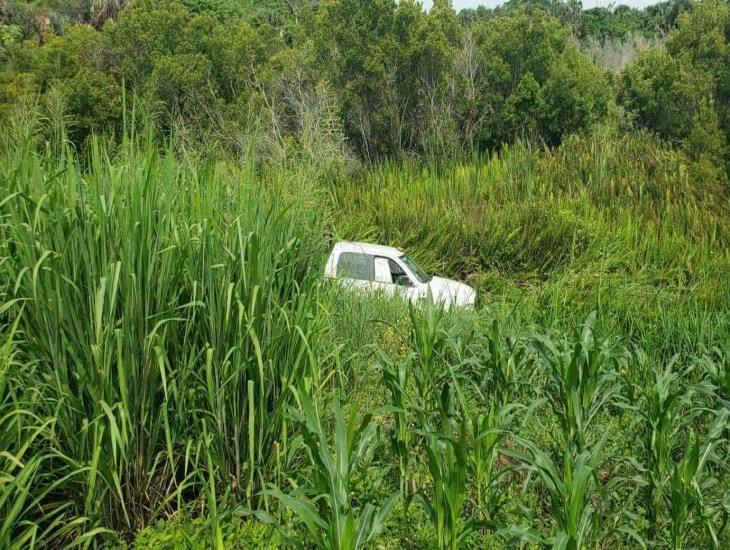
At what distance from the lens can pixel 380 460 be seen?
149 inches

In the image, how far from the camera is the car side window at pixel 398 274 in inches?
387

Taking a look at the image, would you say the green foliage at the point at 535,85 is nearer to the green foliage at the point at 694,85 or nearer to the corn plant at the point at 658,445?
the green foliage at the point at 694,85

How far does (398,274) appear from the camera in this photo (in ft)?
33.0

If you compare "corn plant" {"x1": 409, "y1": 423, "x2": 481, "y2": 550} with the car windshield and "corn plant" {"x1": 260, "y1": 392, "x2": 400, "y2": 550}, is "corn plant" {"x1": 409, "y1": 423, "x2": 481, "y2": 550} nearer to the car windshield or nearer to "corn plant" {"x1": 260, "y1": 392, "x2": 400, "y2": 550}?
"corn plant" {"x1": 260, "y1": 392, "x2": 400, "y2": 550}

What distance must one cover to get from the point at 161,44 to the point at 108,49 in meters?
1.78

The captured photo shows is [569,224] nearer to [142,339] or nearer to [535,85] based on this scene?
[535,85]

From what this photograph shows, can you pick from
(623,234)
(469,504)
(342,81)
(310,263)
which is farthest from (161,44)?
(469,504)

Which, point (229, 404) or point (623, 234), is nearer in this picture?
point (229, 404)

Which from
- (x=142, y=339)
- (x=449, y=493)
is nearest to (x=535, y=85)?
(x=142, y=339)

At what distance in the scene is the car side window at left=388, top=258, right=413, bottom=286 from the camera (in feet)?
32.2

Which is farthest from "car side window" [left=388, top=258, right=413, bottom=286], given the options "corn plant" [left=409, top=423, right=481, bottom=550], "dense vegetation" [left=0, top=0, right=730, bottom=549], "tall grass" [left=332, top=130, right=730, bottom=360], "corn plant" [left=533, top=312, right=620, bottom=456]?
"corn plant" [left=409, top=423, right=481, bottom=550]

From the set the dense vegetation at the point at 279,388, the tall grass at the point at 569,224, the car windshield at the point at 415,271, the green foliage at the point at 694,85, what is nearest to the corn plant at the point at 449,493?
the dense vegetation at the point at 279,388

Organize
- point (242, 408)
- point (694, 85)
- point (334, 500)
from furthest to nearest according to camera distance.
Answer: point (694, 85) → point (242, 408) → point (334, 500)

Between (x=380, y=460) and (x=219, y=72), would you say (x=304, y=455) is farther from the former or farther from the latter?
(x=219, y=72)
